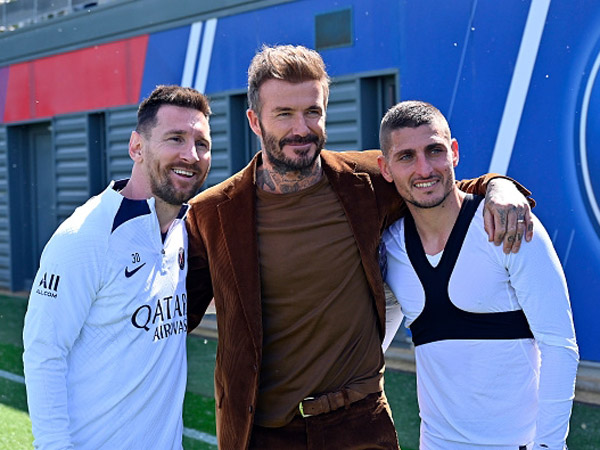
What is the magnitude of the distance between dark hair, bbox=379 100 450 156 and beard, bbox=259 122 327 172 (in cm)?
24

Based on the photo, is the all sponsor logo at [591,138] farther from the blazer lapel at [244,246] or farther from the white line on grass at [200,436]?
the blazer lapel at [244,246]

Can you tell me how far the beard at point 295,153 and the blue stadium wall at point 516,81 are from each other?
404 centimetres

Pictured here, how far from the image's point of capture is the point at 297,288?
284 cm

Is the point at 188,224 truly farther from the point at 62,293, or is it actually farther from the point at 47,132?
the point at 47,132

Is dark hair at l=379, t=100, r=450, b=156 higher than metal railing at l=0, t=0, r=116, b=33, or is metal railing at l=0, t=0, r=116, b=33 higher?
metal railing at l=0, t=0, r=116, b=33

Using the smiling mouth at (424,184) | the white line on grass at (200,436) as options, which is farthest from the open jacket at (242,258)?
the white line on grass at (200,436)

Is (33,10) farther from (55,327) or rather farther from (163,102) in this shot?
(55,327)

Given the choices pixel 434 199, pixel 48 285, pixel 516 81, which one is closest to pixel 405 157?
pixel 434 199

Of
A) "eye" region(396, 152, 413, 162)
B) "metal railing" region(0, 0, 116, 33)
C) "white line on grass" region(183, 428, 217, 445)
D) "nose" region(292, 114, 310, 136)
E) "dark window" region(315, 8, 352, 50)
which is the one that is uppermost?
"metal railing" region(0, 0, 116, 33)

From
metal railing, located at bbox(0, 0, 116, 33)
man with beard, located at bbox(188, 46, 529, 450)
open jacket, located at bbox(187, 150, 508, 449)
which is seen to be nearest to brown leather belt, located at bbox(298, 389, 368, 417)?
man with beard, located at bbox(188, 46, 529, 450)

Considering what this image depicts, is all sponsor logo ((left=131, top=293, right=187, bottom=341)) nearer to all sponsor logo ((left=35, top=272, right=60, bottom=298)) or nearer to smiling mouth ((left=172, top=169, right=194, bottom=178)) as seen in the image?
all sponsor logo ((left=35, top=272, right=60, bottom=298))

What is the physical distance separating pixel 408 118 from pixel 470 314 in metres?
0.75

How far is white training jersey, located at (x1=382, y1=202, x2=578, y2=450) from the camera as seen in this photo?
246 cm

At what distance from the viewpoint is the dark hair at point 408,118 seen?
2.79m
